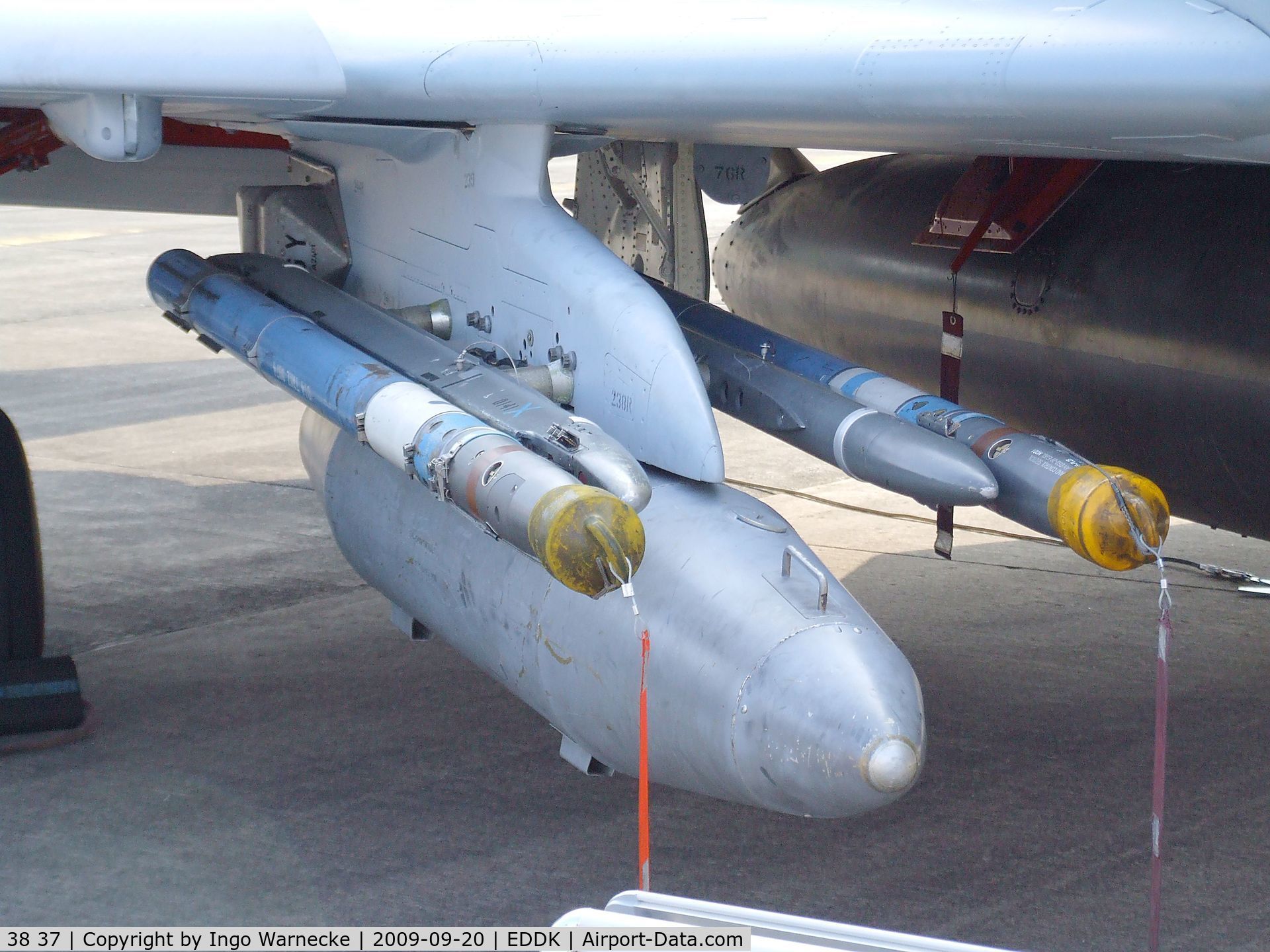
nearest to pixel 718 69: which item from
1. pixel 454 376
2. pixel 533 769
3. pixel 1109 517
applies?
pixel 454 376

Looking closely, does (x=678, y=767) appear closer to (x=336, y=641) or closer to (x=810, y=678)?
(x=810, y=678)

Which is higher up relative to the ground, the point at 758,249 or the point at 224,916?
the point at 758,249

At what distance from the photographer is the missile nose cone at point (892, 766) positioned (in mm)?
3580

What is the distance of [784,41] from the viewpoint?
409 centimetres

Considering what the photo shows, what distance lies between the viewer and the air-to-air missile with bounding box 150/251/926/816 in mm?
3664

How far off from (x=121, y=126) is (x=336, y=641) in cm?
301

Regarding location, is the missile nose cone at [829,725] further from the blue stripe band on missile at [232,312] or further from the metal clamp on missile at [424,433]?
the blue stripe band on missile at [232,312]

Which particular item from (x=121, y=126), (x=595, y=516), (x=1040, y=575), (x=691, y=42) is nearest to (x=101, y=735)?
(x=121, y=126)

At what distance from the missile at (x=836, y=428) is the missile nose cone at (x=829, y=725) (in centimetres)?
63

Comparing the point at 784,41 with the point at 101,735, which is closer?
the point at 784,41

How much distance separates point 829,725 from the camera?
3641 mm

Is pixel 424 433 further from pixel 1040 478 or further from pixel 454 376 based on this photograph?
pixel 1040 478

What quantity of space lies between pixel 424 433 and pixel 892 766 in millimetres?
1526

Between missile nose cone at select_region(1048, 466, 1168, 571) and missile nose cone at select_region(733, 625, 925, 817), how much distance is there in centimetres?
61
